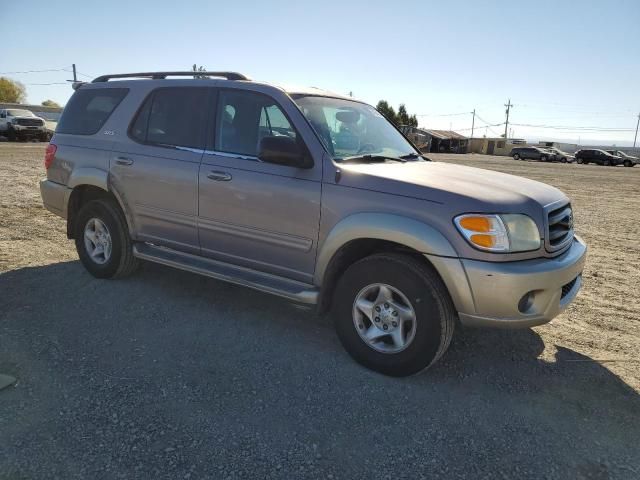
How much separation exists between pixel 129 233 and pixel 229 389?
7.41ft

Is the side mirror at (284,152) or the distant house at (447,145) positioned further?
the distant house at (447,145)

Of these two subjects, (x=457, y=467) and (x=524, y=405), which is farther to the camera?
(x=524, y=405)

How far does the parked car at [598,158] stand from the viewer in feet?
148

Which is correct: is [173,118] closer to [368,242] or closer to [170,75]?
[170,75]

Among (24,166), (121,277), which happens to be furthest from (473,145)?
(121,277)

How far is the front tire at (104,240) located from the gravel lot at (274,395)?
0.19 metres

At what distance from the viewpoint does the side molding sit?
3.06 m

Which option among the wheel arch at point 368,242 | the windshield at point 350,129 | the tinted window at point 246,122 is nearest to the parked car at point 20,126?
the tinted window at point 246,122

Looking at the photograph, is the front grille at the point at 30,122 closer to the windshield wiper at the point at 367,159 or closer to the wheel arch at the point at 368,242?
the windshield wiper at the point at 367,159

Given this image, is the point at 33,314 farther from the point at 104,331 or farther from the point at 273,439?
the point at 273,439

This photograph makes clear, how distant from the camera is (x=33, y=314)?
4195mm

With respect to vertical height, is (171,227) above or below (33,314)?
above

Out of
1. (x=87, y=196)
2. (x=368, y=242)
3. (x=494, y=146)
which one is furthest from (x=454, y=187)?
(x=494, y=146)

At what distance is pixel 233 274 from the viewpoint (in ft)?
13.1
